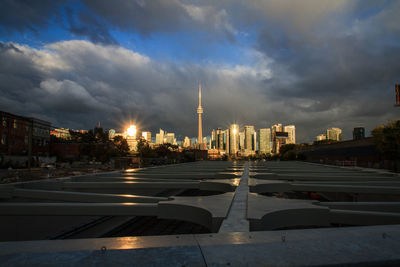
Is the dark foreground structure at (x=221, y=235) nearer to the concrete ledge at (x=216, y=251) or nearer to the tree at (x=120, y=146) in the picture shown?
the concrete ledge at (x=216, y=251)

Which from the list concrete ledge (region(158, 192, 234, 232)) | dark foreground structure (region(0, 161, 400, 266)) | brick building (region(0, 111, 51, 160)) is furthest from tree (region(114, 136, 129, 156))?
concrete ledge (region(158, 192, 234, 232))

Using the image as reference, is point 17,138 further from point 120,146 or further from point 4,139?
point 120,146

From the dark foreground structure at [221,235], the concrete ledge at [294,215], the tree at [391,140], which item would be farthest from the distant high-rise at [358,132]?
the concrete ledge at [294,215]

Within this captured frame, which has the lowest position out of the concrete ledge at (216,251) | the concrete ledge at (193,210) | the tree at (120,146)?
the concrete ledge at (193,210)

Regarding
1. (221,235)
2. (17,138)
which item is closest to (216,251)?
(221,235)

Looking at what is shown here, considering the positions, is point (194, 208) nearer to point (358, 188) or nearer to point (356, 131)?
point (358, 188)

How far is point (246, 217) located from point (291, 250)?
2.55 metres

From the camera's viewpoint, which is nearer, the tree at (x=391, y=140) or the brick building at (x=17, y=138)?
the tree at (x=391, y=140)

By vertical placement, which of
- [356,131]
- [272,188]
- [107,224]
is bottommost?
[107,224]

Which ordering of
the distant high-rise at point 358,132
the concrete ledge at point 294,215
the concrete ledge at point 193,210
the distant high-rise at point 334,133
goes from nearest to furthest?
the concrete ledge at point 294,215
the concrete ledge at point 193,210
the distant high-rise at point 358,132
the distant high-rise at point 334,133

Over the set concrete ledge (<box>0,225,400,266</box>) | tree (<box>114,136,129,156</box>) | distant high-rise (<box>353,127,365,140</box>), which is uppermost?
distant high-rise (<box>353,127,365,140</box>)

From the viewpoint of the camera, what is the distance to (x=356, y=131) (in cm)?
12356

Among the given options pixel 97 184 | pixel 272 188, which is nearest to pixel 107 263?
pixel 272 188

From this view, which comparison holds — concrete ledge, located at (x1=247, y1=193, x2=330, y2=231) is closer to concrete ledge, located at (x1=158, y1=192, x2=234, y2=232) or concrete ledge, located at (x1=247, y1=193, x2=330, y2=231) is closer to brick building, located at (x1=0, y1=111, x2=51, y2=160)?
concrete ledge, located at (x1=158, y1=192, x2=234, y2=232)
